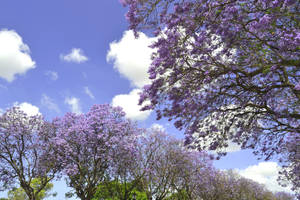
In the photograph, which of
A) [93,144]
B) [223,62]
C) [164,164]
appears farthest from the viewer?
[164,164]

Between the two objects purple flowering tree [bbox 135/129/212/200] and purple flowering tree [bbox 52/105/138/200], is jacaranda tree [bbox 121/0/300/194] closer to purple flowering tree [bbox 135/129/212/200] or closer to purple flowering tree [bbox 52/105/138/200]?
purple flowering tree [bbox 52/105/138/200]

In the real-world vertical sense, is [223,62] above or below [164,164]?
below

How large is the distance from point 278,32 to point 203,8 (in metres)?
2.34

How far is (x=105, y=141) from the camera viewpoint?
662 inches

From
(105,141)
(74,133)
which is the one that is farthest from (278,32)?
(74,133)

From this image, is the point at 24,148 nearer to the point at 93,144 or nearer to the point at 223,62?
the point at 93,144

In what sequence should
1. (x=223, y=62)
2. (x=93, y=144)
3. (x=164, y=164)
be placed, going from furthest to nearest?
(x=164, y=164) < (x=93, y=144) < (x=223, y=62)

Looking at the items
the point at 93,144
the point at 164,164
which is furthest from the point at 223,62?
the point at 164,164

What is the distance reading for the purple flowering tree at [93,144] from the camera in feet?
55.5

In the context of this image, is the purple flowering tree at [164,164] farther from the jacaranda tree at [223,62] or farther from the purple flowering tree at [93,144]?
the jacaranda tree at [223,62]

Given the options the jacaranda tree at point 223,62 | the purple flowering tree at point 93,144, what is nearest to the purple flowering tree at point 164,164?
the purple flowering tree at point 93,144

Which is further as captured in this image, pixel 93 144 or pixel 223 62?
pixel 93 144

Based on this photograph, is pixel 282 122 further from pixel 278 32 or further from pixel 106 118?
pixel 106 118

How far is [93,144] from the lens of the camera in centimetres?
1697
